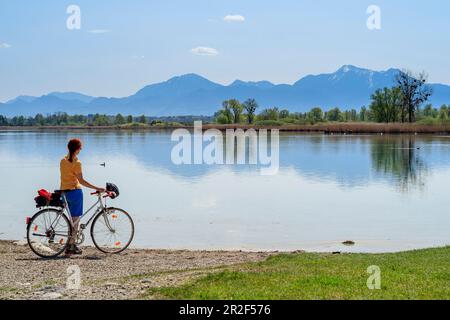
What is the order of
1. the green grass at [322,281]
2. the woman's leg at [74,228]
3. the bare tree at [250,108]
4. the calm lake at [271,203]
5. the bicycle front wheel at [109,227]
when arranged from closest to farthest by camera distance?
the green grass at [322,281], the woman's leg at [74,228], the bicycle front wheel at [109,227], the calm lake at [271,203], the bare tree at [250,108]

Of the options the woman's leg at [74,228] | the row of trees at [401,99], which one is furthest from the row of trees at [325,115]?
the woman's leg at [74,228]

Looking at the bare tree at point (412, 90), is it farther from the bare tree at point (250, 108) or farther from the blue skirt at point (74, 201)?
the blue skirt at point (74, 201)

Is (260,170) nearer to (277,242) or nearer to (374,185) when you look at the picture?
(374,185)

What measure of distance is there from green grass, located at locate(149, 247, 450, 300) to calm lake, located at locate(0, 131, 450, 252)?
5172 millimetres

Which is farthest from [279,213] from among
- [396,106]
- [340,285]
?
[396,106]

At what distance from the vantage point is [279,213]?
23.5 metres

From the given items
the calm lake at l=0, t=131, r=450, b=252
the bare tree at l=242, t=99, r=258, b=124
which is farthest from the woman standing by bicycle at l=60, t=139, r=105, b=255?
the bare tree at l=242, t=99, r=258, b=124

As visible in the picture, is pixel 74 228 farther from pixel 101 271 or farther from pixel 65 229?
pixel 101 271

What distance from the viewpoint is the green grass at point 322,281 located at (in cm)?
850

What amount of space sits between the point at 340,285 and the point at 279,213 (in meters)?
14.3

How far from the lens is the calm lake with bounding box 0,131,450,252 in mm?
18547

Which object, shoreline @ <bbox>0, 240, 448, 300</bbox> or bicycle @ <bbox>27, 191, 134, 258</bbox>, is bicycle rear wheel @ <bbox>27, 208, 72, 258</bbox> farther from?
shoreline @ <bbox>0, 240, 448, 300</bbox>

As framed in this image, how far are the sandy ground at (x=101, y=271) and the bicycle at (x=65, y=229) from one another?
27 centimetres

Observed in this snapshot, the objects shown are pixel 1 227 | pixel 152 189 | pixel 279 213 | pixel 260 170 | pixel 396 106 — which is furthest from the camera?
pixel 396 106
